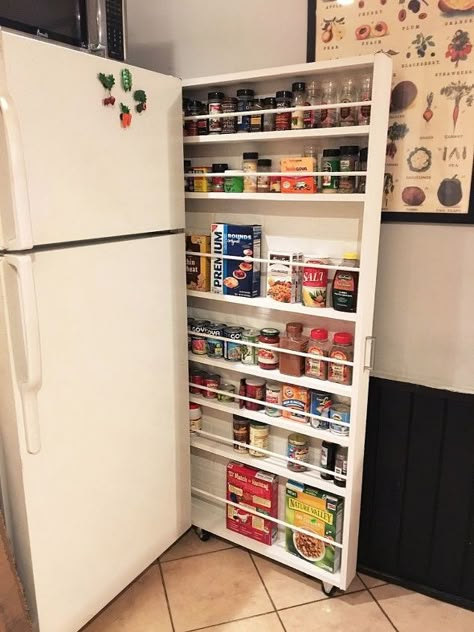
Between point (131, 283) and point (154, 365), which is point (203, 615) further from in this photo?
point (131, 283)

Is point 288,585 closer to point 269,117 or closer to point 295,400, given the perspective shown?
point 295,400

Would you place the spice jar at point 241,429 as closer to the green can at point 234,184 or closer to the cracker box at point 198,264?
the cracker box at point 198,264

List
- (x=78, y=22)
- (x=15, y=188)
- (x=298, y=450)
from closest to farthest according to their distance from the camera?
(x=15, y=188), (x=78, y=22), (x=298, y=450)

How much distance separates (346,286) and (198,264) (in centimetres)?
56

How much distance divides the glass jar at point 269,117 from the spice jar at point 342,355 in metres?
0.68

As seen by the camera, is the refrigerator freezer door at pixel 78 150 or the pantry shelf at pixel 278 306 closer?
the refrigerator freezer door at pixel 78 150

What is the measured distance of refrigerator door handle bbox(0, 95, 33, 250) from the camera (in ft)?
3.76

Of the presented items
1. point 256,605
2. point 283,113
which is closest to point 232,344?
point 283,113

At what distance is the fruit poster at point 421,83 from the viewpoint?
1477 mm

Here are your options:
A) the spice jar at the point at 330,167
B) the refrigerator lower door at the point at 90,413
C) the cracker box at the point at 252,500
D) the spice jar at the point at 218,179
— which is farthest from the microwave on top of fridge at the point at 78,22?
the cracker box at the point at 252,500

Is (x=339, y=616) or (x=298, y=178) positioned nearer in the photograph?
(x=298, y=178)

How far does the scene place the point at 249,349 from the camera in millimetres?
1857

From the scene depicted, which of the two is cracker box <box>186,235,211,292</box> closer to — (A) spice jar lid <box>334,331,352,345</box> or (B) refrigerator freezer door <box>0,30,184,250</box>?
(B) refrigerator freezer door <box>0,30,184,250</box>

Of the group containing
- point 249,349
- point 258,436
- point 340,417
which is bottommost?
point 258,436
